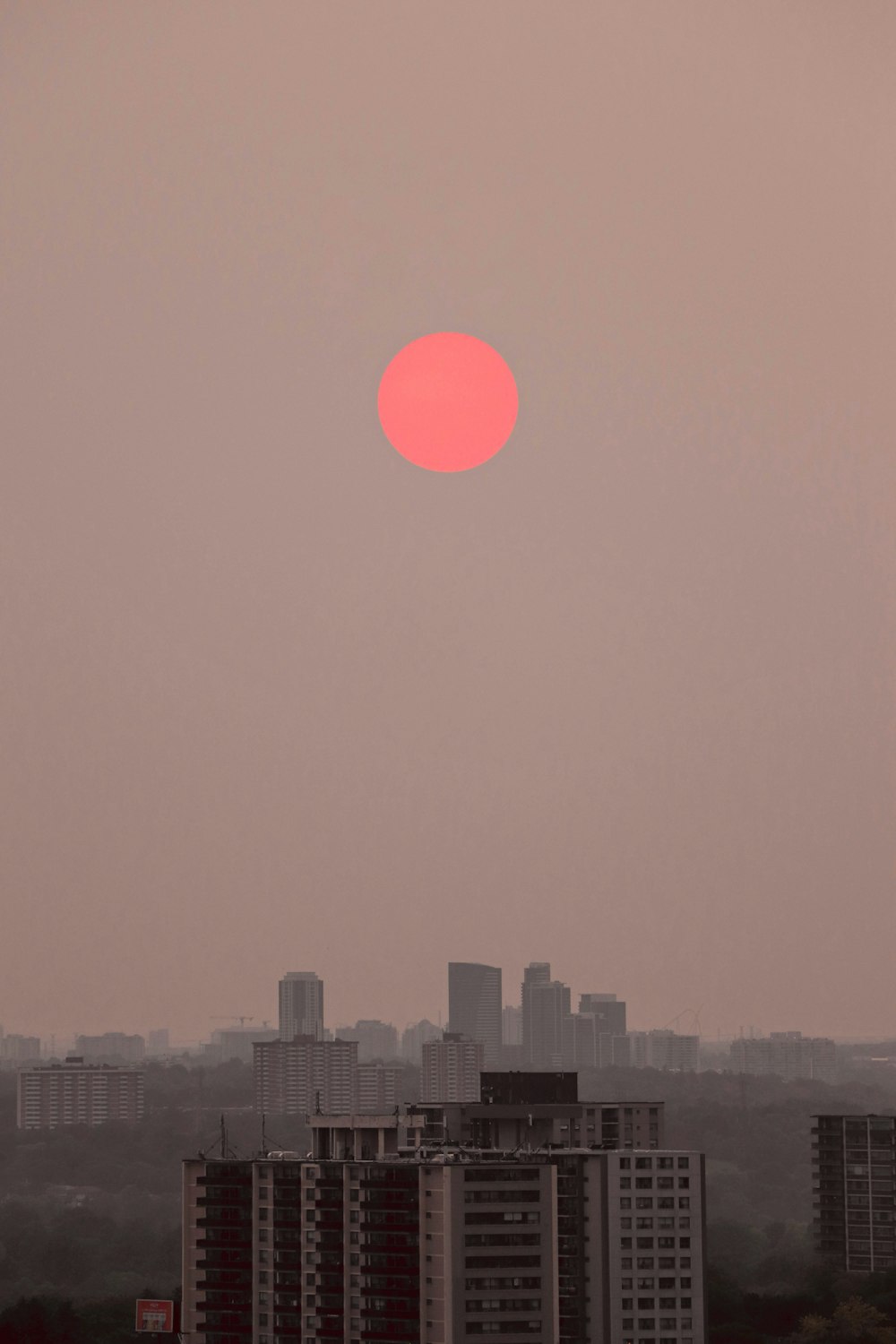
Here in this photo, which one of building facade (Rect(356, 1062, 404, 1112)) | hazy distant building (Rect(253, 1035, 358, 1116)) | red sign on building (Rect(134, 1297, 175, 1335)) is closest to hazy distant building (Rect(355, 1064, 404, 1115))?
building facade (Rect(356, 1062, 404, 1112))

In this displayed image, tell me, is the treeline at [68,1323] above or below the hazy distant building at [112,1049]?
below

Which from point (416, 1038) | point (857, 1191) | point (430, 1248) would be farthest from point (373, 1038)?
point (430, 1248)

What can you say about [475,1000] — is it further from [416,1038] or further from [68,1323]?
[68,1323]

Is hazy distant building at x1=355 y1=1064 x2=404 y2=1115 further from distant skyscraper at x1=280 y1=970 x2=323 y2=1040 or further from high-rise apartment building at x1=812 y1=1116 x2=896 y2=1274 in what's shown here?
high-rise apartment building at x1=812 y1=1116 x2=896 y2=1274

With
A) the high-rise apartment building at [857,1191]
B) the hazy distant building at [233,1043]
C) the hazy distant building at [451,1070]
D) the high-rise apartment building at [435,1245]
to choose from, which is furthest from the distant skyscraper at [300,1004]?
the high-rise apartment building at [435,1245]

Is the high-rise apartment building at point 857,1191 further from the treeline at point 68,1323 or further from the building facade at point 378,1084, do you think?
the building facade at point 378,1084

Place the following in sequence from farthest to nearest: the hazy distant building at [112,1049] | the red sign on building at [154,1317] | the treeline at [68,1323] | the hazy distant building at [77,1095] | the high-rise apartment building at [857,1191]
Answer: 1. the hazy distant building at [112,1049]
2. the hazy distant building at [77,1095]
3. the high-rise apartment building at [857,1191]
4. the treeline at [68,1323]
5. the red sign on building at [154,1317]
